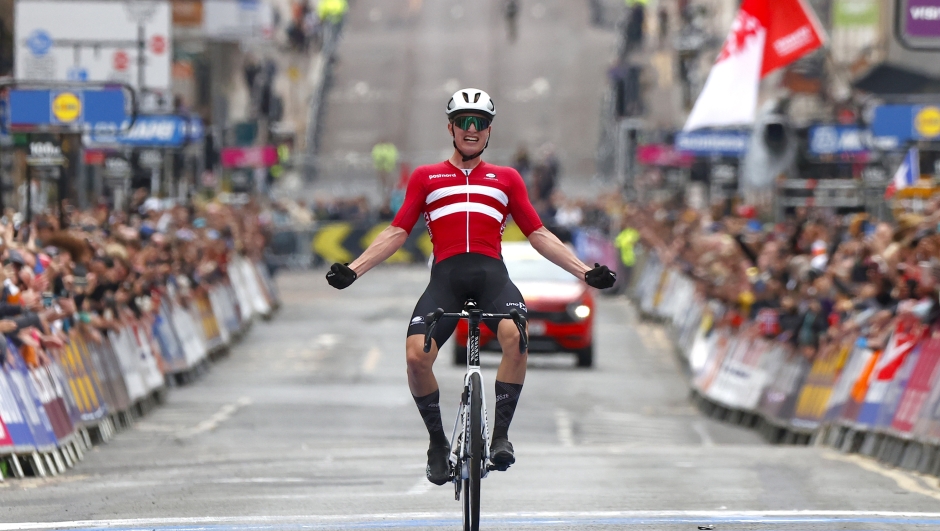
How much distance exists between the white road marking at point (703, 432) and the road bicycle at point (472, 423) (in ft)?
35.0

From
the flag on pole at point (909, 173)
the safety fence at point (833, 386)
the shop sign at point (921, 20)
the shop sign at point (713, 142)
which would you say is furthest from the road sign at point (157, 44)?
the shop sign at point (921, 20)

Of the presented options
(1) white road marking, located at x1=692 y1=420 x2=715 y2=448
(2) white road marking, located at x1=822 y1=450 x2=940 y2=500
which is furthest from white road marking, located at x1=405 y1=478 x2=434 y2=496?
(1) white road marking, located at x1=692 y1=420 x2=715 y2=448

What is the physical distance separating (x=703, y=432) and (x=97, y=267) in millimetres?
6846

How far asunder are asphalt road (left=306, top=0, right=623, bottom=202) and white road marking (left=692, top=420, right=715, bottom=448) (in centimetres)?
3971

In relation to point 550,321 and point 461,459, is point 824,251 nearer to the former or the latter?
point 550,321

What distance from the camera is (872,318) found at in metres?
18.7

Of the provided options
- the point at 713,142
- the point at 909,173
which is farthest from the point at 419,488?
the point at 713,142

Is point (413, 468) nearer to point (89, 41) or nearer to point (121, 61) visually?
point (89, 41)

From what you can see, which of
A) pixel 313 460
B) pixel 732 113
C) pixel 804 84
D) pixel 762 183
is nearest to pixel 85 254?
pixel 313 460

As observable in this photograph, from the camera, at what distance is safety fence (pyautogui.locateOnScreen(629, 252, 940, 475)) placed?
16094mm

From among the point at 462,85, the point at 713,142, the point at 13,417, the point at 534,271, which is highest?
the point at 713,142

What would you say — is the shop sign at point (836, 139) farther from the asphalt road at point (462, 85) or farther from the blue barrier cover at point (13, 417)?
the asphalt road at point (462, 85)

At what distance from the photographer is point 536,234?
10.8m

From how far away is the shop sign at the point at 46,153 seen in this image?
21.2 meters
